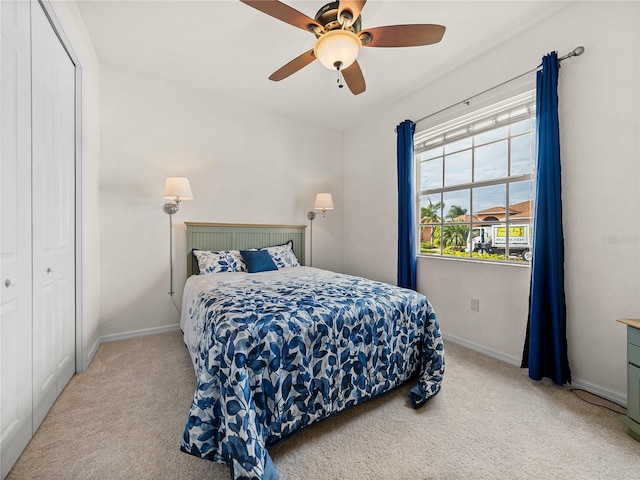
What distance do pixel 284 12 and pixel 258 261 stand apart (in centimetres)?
220

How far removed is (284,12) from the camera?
5.36 feet

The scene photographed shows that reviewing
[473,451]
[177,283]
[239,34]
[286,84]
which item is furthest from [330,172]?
[473,451]

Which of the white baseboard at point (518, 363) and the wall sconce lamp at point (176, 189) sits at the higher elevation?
the wall sconce lamp at point (176, 189)

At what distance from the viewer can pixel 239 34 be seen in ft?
7.74

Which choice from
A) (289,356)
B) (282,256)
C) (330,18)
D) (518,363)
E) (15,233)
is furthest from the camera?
(282,256)

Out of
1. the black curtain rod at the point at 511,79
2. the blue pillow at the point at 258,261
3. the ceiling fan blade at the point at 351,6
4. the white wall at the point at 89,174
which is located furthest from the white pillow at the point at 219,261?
the black curtain rod at the point at 511,79

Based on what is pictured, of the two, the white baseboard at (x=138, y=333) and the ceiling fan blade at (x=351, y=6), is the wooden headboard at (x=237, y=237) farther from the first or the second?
the ceiling fan blade at (x=351, y=6)

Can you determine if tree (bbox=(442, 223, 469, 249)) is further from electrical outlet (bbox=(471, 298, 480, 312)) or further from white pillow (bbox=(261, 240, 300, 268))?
white pillow (bbox=(261, 240, 300, 268))

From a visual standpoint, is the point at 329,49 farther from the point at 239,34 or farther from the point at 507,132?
the point at 507,132

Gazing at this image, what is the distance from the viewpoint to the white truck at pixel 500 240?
8.05 ft

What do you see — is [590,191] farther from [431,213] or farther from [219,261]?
[219,261]

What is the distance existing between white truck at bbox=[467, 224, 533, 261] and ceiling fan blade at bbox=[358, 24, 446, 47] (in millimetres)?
1716

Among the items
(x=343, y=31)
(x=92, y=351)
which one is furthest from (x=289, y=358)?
(x=92, y=351)

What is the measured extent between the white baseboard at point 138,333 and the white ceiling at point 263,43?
2.74 meters
